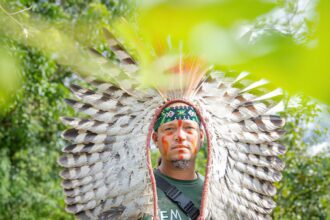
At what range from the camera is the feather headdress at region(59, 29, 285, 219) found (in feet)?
6.64

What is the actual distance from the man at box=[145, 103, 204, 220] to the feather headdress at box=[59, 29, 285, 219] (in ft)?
0.14

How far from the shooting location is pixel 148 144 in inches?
77.9

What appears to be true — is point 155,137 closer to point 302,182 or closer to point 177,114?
point 177,114

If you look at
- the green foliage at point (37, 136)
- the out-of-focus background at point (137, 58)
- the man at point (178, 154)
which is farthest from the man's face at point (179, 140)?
the green foliage at point (37, 136)

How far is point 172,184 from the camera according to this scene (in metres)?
1.99

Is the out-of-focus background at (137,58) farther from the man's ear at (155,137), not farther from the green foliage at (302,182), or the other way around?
the man's ear at (155,137)

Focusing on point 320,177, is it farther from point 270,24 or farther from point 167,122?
point 270,24

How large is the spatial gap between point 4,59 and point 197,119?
1.53m

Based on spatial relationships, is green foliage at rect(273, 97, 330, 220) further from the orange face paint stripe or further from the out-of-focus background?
the orange face paint stripe

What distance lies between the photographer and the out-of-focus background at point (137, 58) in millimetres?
229

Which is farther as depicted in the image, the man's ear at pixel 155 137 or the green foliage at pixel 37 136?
the green foliage at pixel 37 136

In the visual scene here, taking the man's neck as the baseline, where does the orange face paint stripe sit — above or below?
above

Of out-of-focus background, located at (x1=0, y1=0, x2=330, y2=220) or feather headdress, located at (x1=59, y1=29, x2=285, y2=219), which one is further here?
feather headdress, located at (x1=59, y1=29, x2=285, y2=219)

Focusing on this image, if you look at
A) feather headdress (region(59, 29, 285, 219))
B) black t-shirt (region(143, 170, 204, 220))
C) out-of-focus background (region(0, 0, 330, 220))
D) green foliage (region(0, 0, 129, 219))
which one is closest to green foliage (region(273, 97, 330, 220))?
out-of-focus background (region(0, 0, 330, 220))
